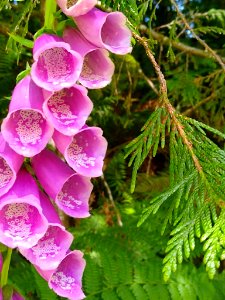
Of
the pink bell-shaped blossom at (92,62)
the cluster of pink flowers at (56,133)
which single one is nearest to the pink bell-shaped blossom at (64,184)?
the cluster of pink flowers at (56,133)

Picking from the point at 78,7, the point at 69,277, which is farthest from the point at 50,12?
the point at 69,277

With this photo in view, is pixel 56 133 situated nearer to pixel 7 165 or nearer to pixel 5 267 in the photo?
pixel 7 165

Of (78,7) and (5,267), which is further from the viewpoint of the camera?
(5,267)

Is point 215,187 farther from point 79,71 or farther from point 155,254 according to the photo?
point 155,254

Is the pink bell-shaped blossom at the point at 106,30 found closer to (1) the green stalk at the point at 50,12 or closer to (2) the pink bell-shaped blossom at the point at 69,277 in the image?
(1) the green stalk at the point at 50,12

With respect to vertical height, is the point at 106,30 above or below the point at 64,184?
above

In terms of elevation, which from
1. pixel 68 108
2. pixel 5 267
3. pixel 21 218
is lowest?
pixel 5 267

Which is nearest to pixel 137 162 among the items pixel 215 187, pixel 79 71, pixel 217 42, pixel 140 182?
pixel 215 187
